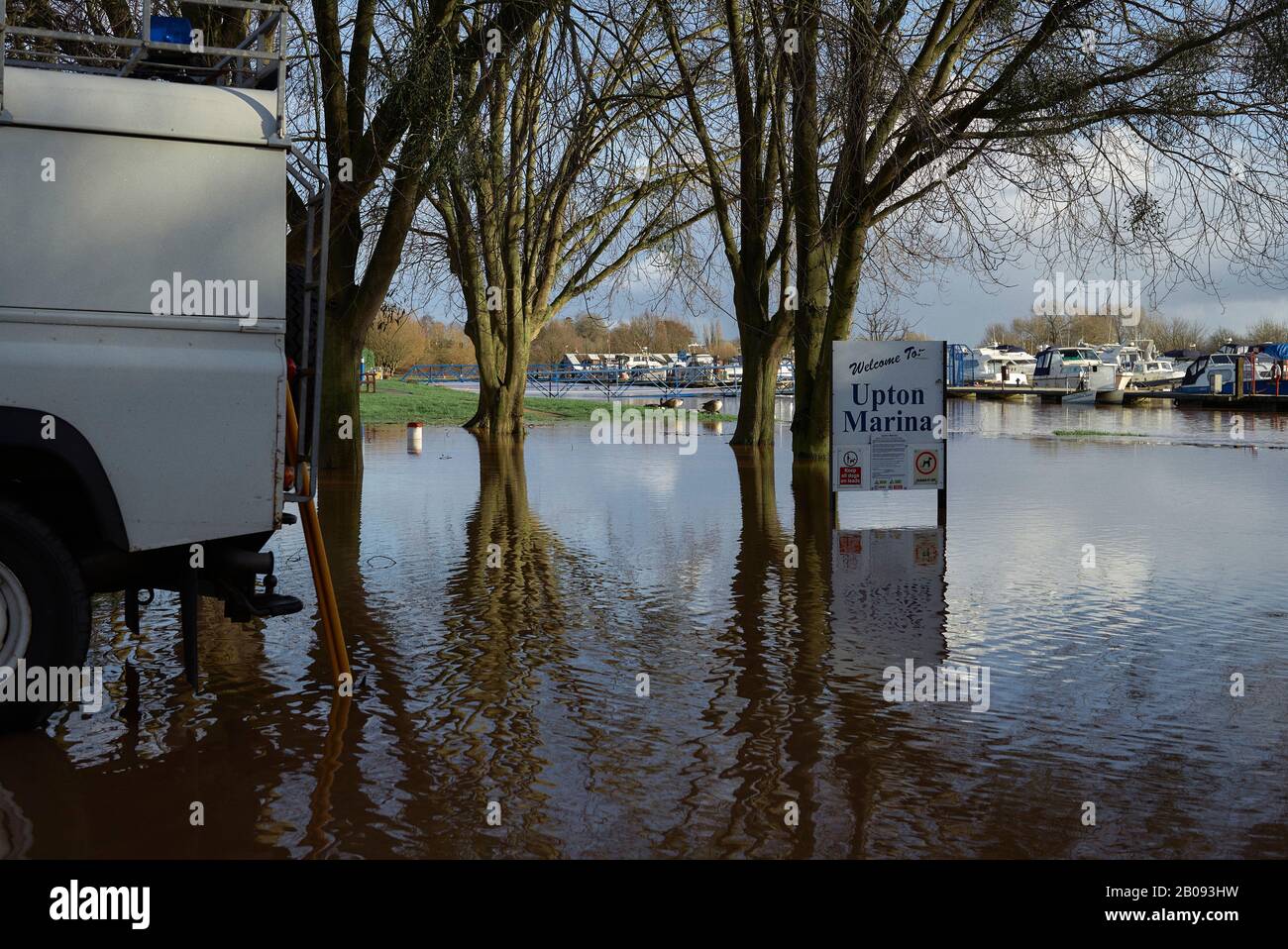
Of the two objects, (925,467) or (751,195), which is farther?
(751,195)

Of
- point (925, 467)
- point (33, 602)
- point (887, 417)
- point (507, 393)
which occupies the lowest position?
point (33, 602)

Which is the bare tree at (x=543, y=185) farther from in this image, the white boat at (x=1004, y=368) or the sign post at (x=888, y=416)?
the white boat at (x=1004, y=368)

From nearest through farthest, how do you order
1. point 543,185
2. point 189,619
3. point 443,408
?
point 189,619
point 543,185
point 443,408

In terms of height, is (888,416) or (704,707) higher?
(888,416)

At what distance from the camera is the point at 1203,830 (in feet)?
16.0

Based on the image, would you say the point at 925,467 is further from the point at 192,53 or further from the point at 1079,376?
the point at 1079,376

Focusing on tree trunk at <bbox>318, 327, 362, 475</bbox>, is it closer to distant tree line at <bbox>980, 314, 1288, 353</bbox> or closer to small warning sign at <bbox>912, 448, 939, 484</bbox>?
small warning sign at <bbox>912, 448, 939, 484</bbox>

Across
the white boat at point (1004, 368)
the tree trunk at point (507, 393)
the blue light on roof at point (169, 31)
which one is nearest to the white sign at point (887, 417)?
the blue light on roof at point (169, 31)

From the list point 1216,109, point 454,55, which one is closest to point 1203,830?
point 454,55

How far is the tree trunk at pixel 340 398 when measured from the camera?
1939 cm

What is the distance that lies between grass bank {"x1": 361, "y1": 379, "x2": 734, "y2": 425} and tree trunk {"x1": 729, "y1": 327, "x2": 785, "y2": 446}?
13.4 metres

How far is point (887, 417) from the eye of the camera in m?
14.9

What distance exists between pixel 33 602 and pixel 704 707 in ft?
10.3

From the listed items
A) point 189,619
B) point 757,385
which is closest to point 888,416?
point 189,619
